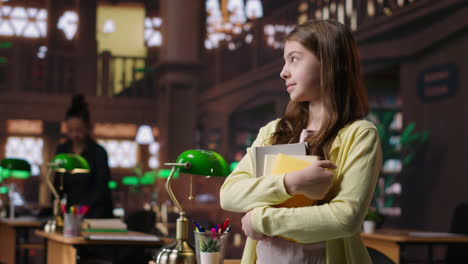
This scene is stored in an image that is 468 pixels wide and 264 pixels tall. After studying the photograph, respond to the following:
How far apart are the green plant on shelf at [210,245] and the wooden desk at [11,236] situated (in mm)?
4279

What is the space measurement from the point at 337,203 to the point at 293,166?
0.39ft

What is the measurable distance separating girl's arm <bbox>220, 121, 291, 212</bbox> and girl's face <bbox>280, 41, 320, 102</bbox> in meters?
0.15

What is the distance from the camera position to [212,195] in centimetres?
998

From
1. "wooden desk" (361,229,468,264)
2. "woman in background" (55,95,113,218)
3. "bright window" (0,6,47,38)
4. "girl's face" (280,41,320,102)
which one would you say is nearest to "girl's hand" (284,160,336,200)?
"girl's face" (280,41,320,102)

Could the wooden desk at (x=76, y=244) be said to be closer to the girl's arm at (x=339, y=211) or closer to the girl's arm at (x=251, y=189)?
the girl's arm at (x=251, y=189)

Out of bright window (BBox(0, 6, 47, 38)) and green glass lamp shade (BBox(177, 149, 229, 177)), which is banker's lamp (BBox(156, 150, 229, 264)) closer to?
green glass lamp shade (BBox(177, 149, 229, 177))

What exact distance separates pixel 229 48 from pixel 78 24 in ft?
13.2

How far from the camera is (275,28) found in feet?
29.6

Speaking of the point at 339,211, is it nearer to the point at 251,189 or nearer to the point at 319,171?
the point at 319,171

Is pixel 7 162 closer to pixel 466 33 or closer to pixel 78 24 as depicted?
pixel 466 33

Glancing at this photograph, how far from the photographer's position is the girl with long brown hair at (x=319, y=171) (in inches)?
55.9

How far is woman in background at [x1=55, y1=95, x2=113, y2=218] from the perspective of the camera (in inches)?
191

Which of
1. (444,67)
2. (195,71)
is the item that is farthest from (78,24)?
(444,67)

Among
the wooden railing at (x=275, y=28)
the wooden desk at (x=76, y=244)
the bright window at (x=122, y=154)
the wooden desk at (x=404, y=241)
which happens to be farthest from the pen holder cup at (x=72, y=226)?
the bright window at (x=122, y=154)
